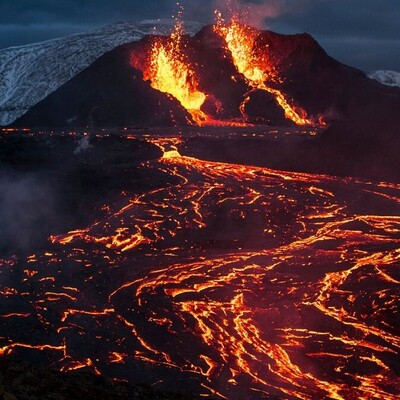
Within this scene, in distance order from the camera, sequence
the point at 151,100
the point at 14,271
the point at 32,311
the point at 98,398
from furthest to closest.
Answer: the point at 151,100, the point at 14,271, the point at 32,311, the point at 98,398

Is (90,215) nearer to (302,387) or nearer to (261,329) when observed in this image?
(261,329)

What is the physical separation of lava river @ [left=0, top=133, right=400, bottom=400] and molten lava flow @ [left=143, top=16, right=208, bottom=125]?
2086 inches

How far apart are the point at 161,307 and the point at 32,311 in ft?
11.0

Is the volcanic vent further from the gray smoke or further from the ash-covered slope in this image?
the gray smoke

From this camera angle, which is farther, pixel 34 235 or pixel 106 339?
pixel 34 235

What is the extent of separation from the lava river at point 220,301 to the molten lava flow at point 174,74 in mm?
52975

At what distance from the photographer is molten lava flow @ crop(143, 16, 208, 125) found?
81.6 m

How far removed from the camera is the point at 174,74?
85.1 meters

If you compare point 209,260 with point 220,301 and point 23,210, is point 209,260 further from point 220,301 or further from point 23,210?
point 23,210

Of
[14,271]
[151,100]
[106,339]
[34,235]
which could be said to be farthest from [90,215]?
[151,100]

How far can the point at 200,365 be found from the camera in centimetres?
1305

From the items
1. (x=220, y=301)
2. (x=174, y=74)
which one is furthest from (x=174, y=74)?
(x=220, y=301)

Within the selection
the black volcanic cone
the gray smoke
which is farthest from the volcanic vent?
the gray smoke

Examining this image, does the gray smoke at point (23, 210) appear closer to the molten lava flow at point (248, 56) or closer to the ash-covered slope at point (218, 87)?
Answer: the ash-covered slope at point (218, 87)
